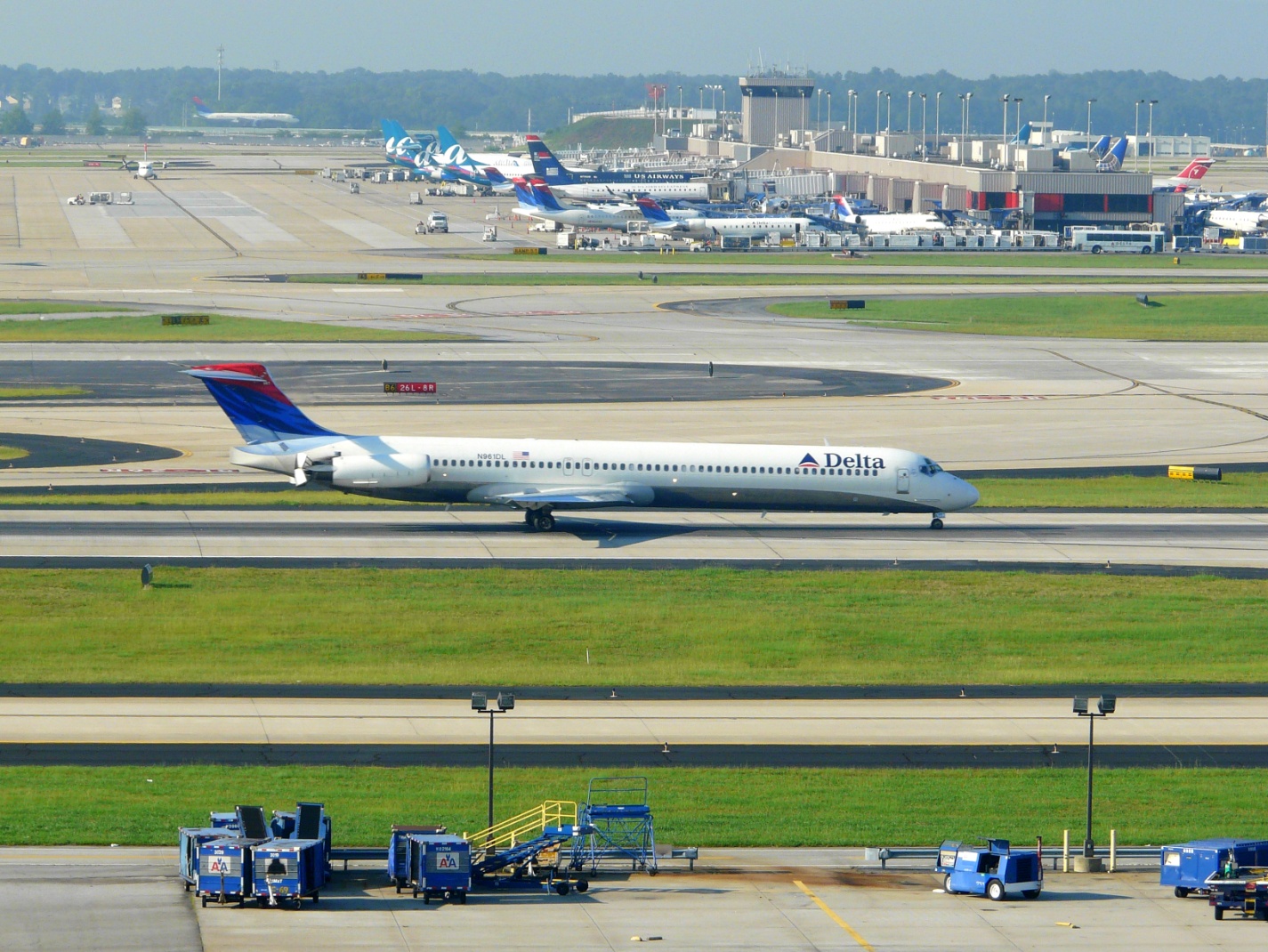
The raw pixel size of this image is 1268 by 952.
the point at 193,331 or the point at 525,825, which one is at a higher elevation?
the point at 193,331

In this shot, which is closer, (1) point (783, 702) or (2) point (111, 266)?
(1) point (783, 702)

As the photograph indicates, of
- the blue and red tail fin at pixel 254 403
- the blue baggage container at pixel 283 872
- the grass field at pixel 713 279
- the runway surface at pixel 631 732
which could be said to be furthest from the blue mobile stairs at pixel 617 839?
the grass field at pixel 713 279

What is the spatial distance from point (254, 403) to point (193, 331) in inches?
2273

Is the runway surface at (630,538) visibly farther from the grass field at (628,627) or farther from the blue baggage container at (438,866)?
the blue baggage container at (438,866)

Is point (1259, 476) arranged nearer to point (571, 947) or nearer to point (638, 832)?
point (638, 832)

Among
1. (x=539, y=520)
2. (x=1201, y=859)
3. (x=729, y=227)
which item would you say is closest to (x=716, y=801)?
(x=1201, y=859)

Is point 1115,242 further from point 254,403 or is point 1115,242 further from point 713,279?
point 254,403

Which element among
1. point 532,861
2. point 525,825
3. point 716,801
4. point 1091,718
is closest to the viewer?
point 532,861

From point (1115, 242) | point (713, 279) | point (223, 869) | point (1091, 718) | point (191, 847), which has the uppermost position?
point (1115, 242)

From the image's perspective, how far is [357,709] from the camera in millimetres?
44000

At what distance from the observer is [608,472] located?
213 ft

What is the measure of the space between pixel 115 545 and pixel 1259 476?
5147 cm

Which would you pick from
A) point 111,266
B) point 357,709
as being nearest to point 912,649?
point 357,709

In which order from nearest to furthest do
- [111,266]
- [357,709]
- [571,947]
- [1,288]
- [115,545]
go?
[571,947]
[357,709]
[115,545]
[1,288]
[111,266]
